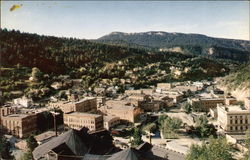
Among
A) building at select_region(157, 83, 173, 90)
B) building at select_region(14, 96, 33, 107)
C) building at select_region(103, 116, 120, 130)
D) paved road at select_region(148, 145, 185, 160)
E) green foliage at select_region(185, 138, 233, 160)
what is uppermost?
building at select_region(157, 83, 173, 90)

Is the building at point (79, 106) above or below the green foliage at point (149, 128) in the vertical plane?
above

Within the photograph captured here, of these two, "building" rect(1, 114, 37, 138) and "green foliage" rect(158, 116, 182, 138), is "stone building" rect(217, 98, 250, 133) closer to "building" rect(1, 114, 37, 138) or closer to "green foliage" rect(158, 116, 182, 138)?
"green foliage" rect(158, 116, 182, 138)

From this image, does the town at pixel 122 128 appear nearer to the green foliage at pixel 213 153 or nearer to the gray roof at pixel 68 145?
the gray roof at pixel 68 145

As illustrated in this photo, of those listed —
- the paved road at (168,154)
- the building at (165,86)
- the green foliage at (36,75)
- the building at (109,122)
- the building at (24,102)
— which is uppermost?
the green foliage at (36,75)

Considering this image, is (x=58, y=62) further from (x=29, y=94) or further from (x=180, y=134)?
(x=180, y=134)

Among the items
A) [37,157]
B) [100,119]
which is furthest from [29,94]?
[37,157]

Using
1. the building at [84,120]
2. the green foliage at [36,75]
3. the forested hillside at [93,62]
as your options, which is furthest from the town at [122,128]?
the forested hillside at [93,62]

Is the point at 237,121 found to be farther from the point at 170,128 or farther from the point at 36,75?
the point at 36,75

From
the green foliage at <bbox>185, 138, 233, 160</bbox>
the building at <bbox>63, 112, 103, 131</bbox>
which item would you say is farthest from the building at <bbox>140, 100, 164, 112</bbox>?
the green foliage at <bbox>185, 138, 233, 160</bbox>
